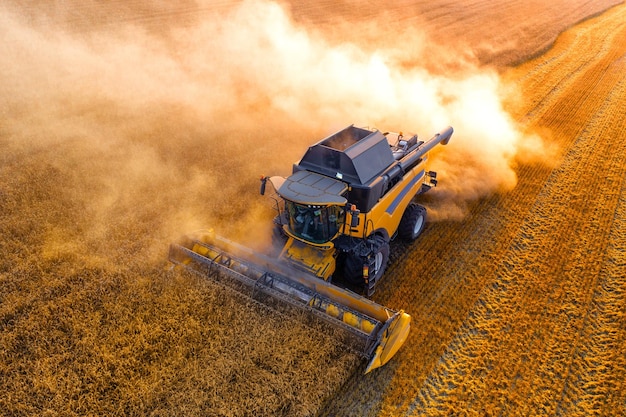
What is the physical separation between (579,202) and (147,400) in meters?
10.0

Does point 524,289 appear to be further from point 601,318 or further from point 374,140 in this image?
point 374,140

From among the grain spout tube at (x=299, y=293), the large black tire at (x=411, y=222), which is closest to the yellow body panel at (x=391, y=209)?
the large black tire at (x=411, y=222)

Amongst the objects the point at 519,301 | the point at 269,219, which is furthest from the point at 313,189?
the point at 519,301

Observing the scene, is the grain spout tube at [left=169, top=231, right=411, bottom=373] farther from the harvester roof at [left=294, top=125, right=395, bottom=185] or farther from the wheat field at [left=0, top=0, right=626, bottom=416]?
the harvester roof at [left=294, top=125, right=395, bottom=185]

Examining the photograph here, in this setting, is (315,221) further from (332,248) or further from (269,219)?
(269,219)

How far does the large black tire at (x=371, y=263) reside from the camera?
22.5ft

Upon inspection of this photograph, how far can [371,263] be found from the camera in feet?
22.6

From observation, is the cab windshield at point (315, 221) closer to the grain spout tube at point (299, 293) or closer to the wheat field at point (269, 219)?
the grain spout tube at point (299, 293)

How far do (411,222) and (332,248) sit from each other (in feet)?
6.88

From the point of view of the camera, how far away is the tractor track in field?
5750mm

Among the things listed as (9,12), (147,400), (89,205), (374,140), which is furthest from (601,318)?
(9,12)

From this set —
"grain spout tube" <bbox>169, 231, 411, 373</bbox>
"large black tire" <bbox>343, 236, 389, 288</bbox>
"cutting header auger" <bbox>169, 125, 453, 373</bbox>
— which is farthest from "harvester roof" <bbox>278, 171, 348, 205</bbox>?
"grain spout tube" <bbox>169, 231, 411, 373</bbox>

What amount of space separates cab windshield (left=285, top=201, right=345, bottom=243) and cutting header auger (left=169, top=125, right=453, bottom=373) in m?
0.02

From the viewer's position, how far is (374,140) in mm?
7578
